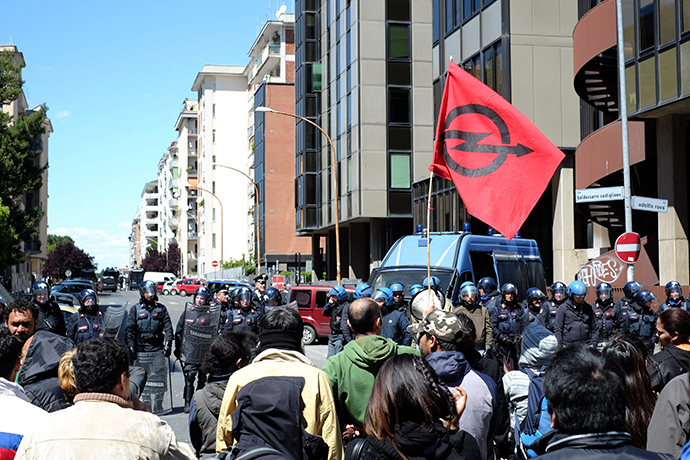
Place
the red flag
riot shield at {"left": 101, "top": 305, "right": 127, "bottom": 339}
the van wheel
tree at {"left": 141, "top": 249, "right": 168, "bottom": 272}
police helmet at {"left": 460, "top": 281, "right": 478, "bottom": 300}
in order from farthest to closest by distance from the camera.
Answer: tree at {"left": 141, "top": 249, "right": 168, "bottom": 272} < the van wheel < police helmet at {"left": 460, "top": 281, "right": 478, "bottom": 300} < riot shield at {"left": 101, "top": 305, "right": 127, "bottom": 339} < the red flag

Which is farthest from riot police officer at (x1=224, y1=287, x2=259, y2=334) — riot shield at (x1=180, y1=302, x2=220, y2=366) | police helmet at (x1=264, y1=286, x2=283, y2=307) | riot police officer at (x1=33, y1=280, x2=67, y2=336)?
riot police officer at (x1=33, y1=280, x2=67, y2=336)

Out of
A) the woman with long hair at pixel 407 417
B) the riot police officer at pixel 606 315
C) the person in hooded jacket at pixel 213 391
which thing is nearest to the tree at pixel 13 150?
the riot police officer at pixel 606 315

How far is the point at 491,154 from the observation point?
10.3 meters

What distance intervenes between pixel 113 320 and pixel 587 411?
8795mm

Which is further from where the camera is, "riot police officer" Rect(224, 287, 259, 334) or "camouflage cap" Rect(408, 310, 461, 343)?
"riot police officer" Rect(224, 287, 259, 334)

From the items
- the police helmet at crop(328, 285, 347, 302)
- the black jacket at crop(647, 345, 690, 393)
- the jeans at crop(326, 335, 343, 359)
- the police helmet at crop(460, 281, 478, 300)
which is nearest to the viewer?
the black jacket at crop(647, 345, 690, 393)

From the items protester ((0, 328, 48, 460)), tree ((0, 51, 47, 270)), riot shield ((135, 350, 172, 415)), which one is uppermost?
tree ((0, 51, 47, 270))

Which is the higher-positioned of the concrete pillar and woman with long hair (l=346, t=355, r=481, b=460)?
the concrete pillar

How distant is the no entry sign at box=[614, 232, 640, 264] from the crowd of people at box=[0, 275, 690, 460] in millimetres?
8648

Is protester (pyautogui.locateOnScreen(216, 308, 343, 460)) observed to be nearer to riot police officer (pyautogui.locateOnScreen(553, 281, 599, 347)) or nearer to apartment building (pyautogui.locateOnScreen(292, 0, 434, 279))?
riot police officer (pyautogui.locateOnScreen(553, 281, 599, 347))

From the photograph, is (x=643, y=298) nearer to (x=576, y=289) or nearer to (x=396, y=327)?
(x=576, y=289)

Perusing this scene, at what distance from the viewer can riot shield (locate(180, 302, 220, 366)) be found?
37.0 feet

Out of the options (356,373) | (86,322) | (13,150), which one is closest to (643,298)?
(86,322)

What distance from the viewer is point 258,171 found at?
74000mm
